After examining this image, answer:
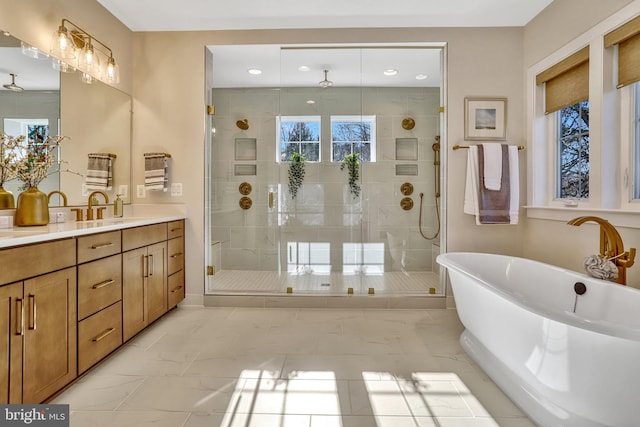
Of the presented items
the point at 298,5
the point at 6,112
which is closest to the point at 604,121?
the point at 298,5

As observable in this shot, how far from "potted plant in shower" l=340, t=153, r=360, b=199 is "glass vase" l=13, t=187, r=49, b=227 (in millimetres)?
2478

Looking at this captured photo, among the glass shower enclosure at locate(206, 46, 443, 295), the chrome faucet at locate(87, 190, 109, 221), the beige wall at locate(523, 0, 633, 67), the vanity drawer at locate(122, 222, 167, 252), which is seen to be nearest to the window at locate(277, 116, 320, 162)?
the glass shower enclosure at locate(206, 46, 443, 295)

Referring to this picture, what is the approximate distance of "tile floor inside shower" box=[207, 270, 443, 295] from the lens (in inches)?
129

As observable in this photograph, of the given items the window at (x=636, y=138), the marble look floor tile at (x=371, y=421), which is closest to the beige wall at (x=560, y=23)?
the window at (x=636, y=138)

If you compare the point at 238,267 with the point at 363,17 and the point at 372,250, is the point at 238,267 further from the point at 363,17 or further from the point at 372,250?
the point at 363,17

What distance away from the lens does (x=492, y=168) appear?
2.94m

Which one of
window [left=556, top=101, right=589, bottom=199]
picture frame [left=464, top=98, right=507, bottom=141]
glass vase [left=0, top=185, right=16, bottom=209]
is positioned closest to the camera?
glass vase [left=0, top=185, right=16, bottom=209]

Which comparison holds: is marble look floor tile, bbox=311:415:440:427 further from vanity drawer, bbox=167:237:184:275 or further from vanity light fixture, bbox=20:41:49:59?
vanity light fixture, bbox=20:41:49:59

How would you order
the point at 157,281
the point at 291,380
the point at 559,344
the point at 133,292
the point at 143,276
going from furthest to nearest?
the point at 157,281 < the point at 143,276 < the point at 133,292 < the point at 291,380 < the point at 559,344

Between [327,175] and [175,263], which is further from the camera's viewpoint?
[327,175]

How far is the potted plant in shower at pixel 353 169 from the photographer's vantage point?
11.6 ft

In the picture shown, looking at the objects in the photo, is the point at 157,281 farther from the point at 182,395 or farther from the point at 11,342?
the point at 11,342

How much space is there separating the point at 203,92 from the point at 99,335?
2229 mm

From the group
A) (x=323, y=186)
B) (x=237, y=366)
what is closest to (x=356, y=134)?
(x=323, y=186)
